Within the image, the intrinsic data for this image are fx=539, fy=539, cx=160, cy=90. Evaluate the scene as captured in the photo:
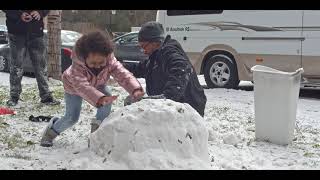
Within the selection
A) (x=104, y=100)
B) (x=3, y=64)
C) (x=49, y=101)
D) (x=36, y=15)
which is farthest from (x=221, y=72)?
(x=104, y=100)

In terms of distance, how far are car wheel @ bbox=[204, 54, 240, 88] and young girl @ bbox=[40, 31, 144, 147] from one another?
20.5ft

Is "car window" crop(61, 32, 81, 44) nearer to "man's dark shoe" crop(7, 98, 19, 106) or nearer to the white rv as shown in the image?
the white rv

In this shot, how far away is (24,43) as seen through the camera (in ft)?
23.7

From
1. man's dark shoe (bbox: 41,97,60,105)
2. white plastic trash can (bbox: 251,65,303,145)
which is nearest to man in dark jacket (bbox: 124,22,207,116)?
white plastic trash can (bbox: 251,65,303,145)

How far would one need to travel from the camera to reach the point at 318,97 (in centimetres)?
1034

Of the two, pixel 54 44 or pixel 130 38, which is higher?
pixel 54 44

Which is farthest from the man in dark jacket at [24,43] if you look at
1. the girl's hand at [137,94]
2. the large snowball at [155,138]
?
the large snowball at [155,138]

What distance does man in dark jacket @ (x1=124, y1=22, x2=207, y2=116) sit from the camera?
192 inches

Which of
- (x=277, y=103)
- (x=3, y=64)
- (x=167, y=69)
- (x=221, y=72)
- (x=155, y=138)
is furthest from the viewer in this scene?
(x=3, y=64)

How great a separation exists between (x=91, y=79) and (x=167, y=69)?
0.73 meters

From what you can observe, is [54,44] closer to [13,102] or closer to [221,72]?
[221,72]

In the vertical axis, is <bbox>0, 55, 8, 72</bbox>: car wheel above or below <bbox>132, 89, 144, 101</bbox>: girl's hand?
below
